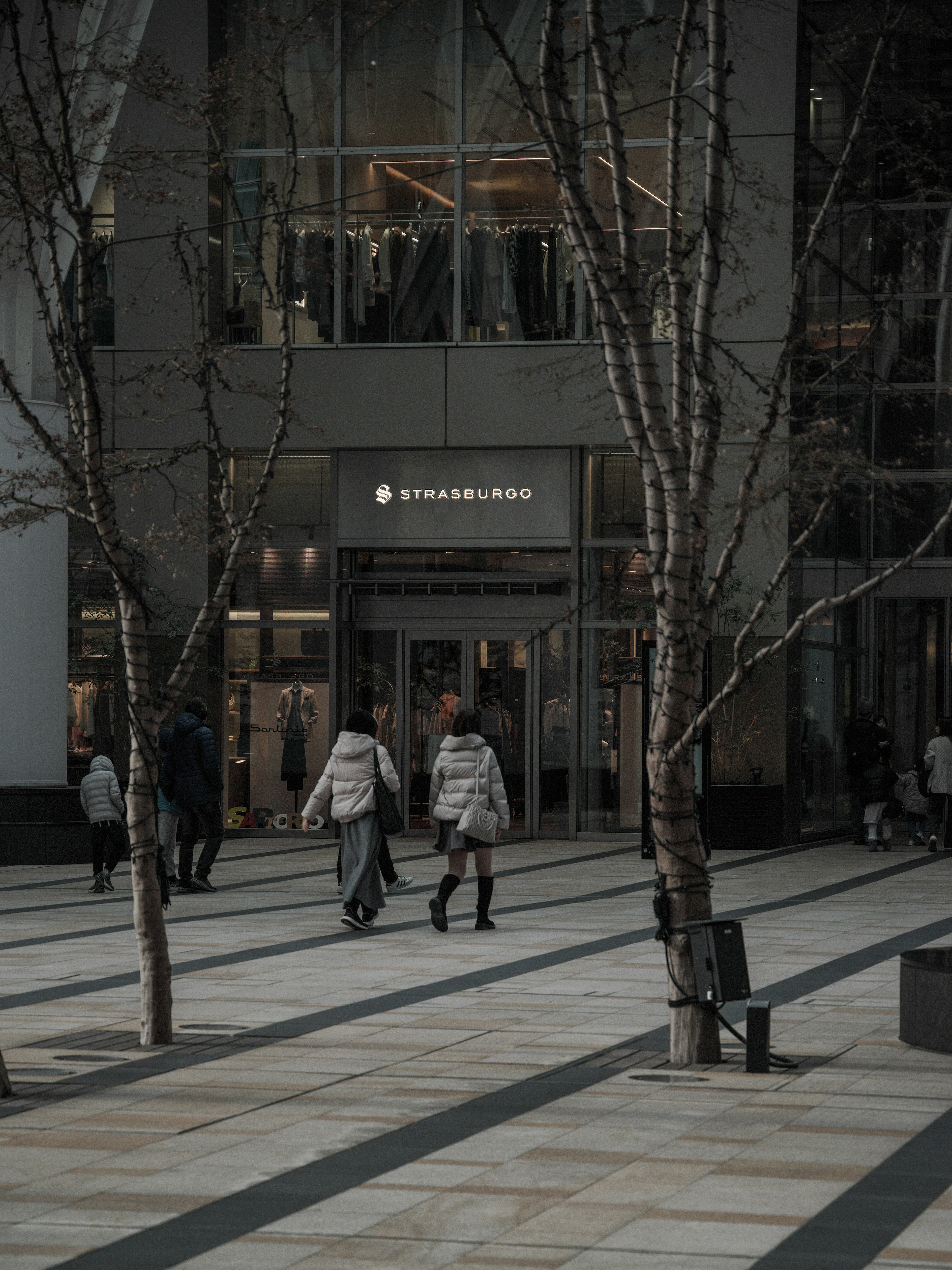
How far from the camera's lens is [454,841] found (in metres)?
13.2

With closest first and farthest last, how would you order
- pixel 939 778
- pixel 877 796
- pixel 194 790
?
pixel 194 790
pixel 939 778
pixel 877 796

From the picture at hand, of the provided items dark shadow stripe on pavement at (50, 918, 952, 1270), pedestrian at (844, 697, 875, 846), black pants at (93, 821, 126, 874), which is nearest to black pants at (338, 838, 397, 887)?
black pants at (93, 821, 126, 874)

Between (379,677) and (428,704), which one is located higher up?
(379,677)

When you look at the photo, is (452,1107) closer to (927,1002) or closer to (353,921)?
(927,1002)

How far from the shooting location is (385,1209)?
5.46m

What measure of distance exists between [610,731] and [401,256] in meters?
6.50

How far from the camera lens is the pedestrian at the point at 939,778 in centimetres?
2169

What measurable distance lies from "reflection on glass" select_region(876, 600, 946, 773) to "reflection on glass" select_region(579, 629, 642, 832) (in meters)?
5.41

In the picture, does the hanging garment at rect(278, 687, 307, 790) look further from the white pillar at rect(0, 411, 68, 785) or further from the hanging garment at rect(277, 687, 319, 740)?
the white pillar at rect(0, 411, 68, 785)

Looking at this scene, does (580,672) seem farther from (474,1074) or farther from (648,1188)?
(648,1188)

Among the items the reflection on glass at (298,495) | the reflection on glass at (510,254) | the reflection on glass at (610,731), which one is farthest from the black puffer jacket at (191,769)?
the reflection on glass at (510,254)

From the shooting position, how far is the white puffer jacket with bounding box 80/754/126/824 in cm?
1677

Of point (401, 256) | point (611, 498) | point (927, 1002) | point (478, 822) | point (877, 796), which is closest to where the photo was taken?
point (927, 1002)

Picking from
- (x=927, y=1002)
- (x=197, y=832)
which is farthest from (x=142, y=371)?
(x=197, y=832)
